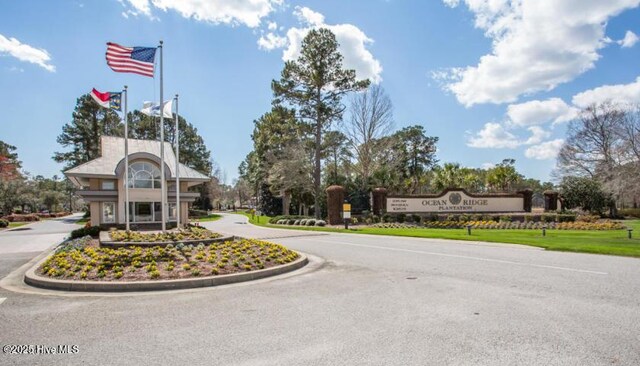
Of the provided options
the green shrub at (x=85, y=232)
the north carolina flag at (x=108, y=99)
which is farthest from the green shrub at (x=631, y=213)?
the green shrub at (x=85, y=232)

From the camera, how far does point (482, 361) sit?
4.06 metres

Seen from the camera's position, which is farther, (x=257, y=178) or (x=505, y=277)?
(x=257, y=178)

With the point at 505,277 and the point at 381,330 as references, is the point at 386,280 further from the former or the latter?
the point at 381,330

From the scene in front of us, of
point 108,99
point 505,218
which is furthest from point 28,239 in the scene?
point 505,218

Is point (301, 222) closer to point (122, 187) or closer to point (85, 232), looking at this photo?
point (122, 187)

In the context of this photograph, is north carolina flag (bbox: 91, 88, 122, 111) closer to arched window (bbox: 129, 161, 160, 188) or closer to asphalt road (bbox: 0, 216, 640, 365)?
asphalt road (bbox: 0, 216, 640, 365)

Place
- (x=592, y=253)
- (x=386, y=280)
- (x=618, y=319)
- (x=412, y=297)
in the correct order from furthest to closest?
(x=592, y=253), (x=386, y=280), (x=412, y=297), (x=618, y=319)

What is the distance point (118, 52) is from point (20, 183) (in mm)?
57727

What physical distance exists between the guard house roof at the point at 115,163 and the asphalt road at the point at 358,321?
24.1m

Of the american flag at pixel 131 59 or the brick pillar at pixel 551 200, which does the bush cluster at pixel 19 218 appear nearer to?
the american flag at pixel 131 59

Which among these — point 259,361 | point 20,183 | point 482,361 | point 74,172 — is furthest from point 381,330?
point 20,183

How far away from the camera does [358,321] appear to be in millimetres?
5492

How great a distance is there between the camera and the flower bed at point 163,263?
864cm

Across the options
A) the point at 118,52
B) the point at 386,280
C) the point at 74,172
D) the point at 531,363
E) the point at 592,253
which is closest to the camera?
the point at 531,363
